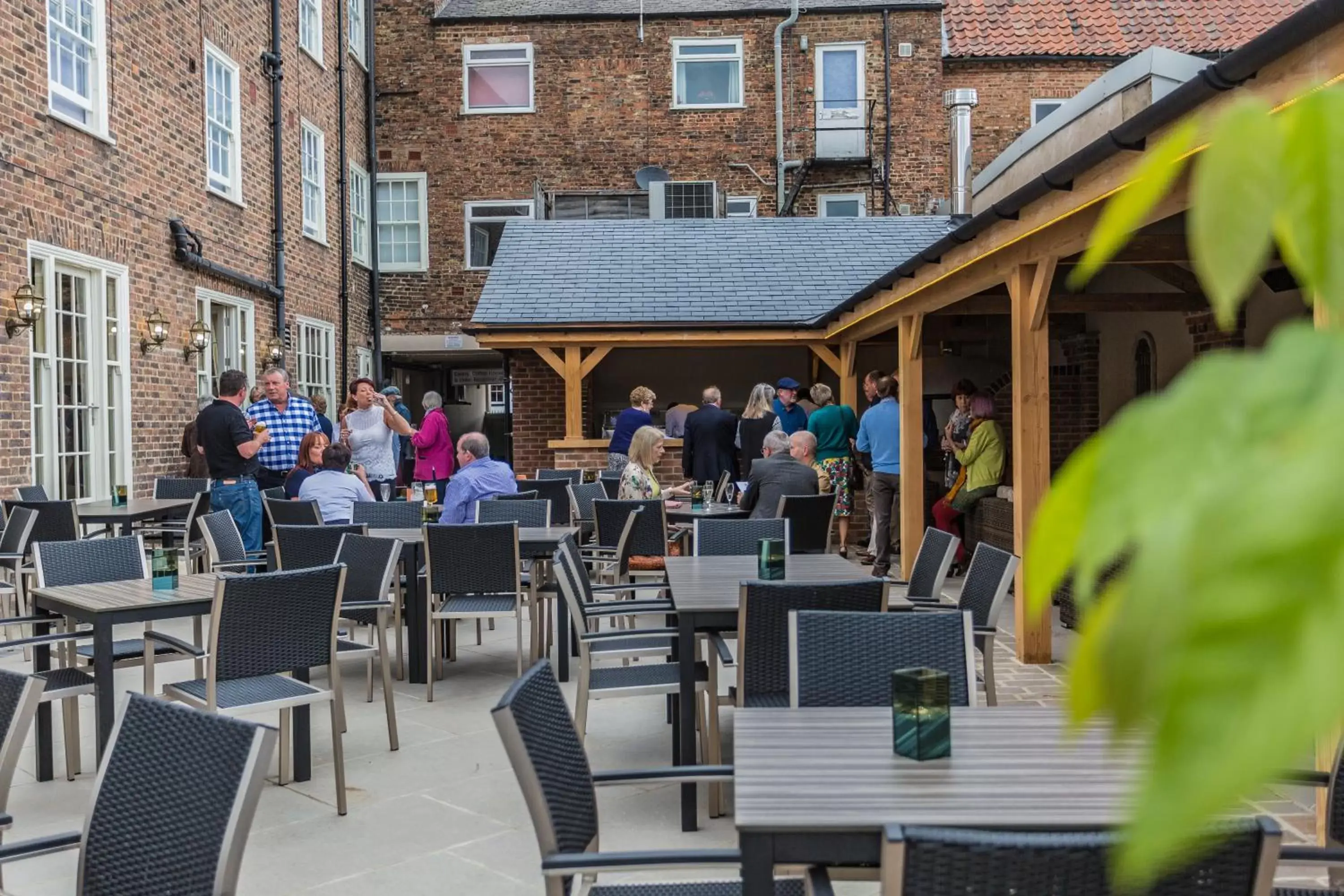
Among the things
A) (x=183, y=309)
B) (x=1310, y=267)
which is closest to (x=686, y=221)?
(x=183, y=309)

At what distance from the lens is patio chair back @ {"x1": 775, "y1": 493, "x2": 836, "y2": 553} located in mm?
7568

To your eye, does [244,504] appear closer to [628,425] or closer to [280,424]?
[280,424]

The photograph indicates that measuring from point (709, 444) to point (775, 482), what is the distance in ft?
8.92

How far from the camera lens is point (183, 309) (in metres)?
12.4

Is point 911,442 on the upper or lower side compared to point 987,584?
upper

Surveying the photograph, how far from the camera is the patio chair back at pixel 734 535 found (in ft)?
20.2

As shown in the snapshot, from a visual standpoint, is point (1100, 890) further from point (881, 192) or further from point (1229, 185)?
point (881, 192)

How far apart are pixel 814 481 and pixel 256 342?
29.2 ft

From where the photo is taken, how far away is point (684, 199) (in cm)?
1962

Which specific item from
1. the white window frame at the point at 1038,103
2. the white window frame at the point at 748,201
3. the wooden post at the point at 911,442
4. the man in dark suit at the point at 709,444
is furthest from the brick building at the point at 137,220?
the white window frame at the point at 1038,103

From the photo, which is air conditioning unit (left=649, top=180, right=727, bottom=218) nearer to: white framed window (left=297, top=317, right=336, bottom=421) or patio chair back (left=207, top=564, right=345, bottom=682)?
white framed window (left=297, top=317, right=336, bottom=421)

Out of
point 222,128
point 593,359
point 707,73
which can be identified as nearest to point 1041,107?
point 707,73

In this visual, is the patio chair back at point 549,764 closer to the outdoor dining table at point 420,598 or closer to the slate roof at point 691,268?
the outdoor dining table at point 420,598

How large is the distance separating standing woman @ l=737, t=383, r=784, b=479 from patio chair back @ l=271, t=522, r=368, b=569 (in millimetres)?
4810
